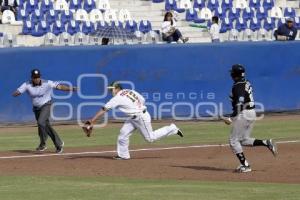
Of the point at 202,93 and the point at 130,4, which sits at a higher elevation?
the point at 130,4

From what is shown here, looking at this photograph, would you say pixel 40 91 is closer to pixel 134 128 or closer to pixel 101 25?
pixel 134 128

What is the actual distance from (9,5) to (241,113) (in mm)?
16933

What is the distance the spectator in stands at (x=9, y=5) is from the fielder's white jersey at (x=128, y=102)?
45.7 ft

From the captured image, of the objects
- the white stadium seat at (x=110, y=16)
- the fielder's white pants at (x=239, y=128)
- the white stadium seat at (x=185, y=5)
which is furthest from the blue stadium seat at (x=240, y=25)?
the fielder's white pants at (x=239, y=128)

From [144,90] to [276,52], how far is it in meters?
4.45

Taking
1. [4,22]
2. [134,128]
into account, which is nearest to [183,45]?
[4,22]

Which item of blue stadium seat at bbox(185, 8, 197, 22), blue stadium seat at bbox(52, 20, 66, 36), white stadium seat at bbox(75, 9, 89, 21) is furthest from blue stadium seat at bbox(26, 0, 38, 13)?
blue stadium seat at bbox(185, 8, 197, 22)

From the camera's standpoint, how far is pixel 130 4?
34344 millimetres

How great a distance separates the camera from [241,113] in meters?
16.1

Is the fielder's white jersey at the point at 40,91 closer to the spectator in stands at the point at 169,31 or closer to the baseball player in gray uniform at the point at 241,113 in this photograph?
the baseball player in gray uniform at the point at 241,113

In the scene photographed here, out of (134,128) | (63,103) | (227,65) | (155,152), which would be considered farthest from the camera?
(227,65)

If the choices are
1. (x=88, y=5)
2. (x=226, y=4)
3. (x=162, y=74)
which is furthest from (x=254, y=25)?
(x=162, y=74)

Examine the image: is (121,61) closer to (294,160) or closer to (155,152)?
(155,152)

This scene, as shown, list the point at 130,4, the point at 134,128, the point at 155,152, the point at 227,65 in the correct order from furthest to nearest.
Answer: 1. the point at 130,4
2. the point at 227,65
3. the point at 155,152
4. the point at 134,128
